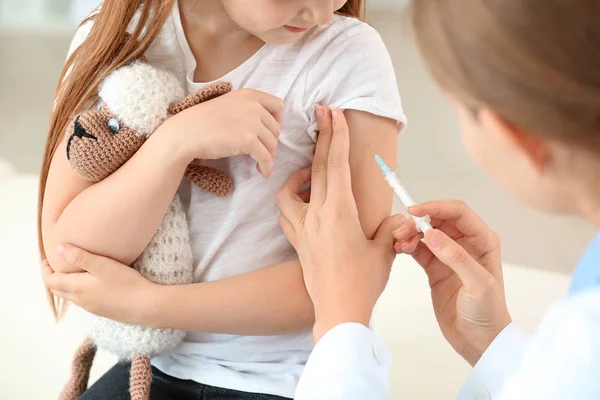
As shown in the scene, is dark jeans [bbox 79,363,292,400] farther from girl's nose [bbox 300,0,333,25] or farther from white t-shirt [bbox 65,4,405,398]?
girl's nose [bbox 300,0,333,25]

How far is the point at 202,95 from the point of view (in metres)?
0.78

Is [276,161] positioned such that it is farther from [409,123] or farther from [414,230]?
[409,123]

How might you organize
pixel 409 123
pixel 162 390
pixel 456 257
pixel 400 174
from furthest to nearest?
pixel 409 123
pixel 400 174
pixel 162 390
pixel 456 257

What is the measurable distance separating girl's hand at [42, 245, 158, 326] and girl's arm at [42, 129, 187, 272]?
0.04 ft

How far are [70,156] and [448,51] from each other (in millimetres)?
421

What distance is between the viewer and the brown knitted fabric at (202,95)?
78 cm

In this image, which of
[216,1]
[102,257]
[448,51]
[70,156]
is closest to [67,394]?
[102,257]

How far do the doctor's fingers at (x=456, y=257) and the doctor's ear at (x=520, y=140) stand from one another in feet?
0.53

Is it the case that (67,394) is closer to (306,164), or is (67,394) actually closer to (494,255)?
(306,164)

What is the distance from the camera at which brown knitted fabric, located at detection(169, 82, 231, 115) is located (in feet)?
2.56

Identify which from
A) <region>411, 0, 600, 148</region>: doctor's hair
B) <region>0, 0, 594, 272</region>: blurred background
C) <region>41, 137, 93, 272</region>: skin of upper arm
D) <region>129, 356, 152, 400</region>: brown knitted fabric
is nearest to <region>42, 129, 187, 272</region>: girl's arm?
<region>41, 137, 93, 272</region>: skin of upper arm

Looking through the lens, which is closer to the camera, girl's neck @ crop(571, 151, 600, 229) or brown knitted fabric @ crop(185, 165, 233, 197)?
girl's neck @ crop(571, 151, 600, 229)

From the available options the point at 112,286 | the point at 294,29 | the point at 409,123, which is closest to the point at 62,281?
the point at 112,286

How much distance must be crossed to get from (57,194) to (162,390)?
10.7 inches
